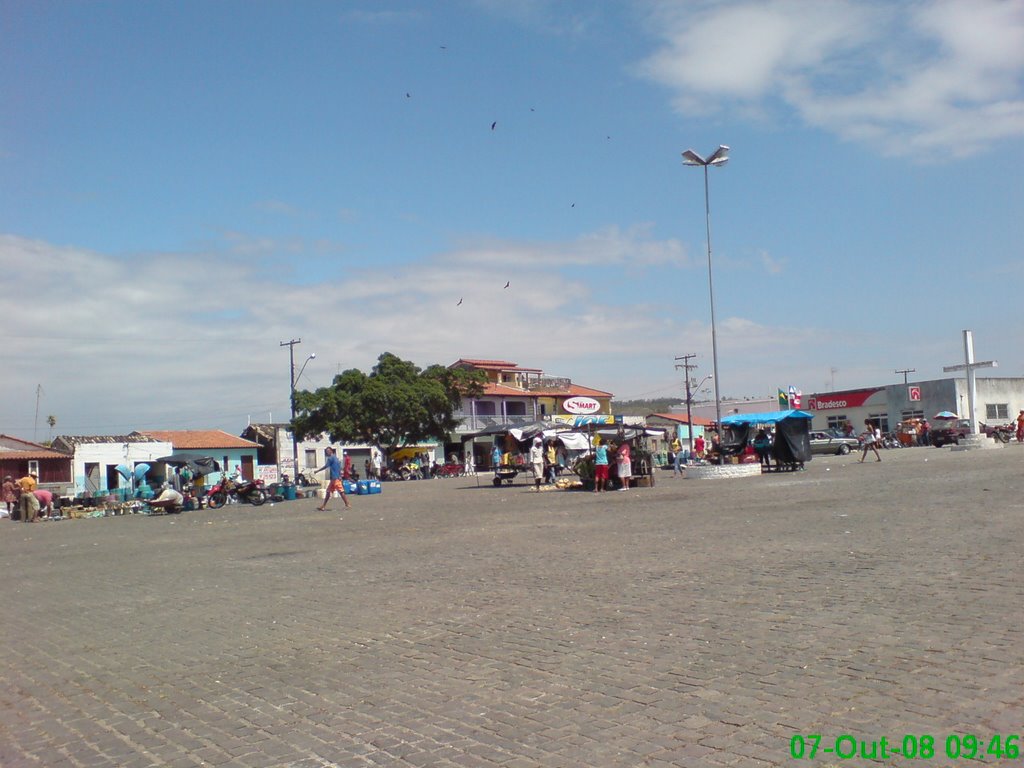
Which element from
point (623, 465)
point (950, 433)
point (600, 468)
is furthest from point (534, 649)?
point (950, 433)

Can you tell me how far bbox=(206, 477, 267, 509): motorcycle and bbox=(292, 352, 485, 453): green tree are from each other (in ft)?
83.5

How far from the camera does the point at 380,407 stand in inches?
2256

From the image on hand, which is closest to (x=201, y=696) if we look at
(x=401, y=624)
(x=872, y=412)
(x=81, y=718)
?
(x=81, y=718)

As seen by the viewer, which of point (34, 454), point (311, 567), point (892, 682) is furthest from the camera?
point (34, 454)

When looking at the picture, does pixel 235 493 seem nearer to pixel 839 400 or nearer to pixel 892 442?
pixel 892 442

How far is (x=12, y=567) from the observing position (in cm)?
1464

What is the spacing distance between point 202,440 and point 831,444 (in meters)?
47.1

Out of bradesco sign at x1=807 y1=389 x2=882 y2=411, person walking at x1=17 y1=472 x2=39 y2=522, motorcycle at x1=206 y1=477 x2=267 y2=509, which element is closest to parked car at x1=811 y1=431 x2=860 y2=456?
bradesco sign at x1=807 y1=389 x2=882 y2=411

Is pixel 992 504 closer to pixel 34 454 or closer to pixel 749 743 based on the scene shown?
pixel 749 743

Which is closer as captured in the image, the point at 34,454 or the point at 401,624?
the point at 401,624

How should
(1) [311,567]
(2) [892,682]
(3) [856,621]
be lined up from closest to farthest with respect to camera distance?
(2) [892,682], (3) [856,621], (1) [311,567]

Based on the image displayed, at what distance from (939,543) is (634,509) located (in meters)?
8.65

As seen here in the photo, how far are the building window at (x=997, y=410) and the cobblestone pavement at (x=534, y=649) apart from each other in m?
67.6

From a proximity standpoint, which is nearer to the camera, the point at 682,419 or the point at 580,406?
the point at 580,406
